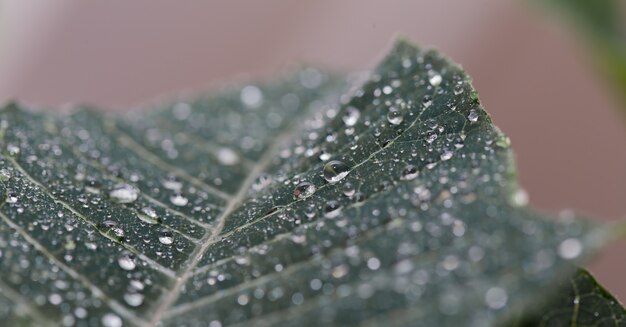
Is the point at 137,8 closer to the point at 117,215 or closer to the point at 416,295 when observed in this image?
the point at 117,215

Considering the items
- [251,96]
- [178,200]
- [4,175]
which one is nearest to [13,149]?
[4,175]

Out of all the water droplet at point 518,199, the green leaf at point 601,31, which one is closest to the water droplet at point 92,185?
the water droplet at point 518,199

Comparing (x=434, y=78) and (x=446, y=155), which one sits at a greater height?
(x=434, y=78)

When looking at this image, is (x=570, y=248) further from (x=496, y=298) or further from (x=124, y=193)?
(x=124, y=193)

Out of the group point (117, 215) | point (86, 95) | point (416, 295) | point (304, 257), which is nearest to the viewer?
point (416, 295)

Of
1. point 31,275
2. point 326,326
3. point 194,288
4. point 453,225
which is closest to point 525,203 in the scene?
point 453,225

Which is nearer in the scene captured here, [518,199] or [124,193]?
[518,199]
